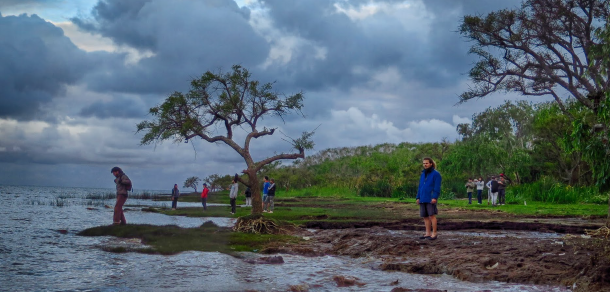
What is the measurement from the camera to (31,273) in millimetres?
8812

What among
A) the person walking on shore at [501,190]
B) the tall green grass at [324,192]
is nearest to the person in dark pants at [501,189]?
the person walking on shore at [501,190]

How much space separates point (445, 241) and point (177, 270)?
6267mm

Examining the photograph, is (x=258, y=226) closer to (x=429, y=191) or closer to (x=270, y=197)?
(x=429, y=191)

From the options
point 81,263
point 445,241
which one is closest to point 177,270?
point 81,263

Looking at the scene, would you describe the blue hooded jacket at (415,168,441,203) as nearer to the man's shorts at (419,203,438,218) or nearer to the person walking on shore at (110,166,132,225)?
the man's shorts at (419,203,438,218)

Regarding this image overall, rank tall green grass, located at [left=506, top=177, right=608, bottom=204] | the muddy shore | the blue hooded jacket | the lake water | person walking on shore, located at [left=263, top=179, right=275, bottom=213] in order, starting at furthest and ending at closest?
tall green grass, located at [left=506, top=177, right=608, bottom=204] → person walking on shore, located at [left=263, top=179, right=275, bottom=213] → the blue hooded jacket → the lake water → the muddy shore

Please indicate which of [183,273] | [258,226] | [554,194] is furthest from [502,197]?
[183,273]

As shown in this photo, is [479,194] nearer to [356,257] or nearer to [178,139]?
→ [178,139]

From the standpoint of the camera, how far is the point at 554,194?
31.7 m

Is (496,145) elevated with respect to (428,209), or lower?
elevated

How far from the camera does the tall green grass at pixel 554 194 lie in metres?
30.2

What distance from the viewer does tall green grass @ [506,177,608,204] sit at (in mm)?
30234

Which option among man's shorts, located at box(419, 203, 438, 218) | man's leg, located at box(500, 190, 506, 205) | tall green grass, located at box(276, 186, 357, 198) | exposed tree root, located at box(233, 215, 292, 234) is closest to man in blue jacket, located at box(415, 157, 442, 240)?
man's shorts, located at box(419, 203, 438, 218)

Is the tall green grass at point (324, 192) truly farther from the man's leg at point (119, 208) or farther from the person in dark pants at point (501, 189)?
the man's leg at point (119, 208)
